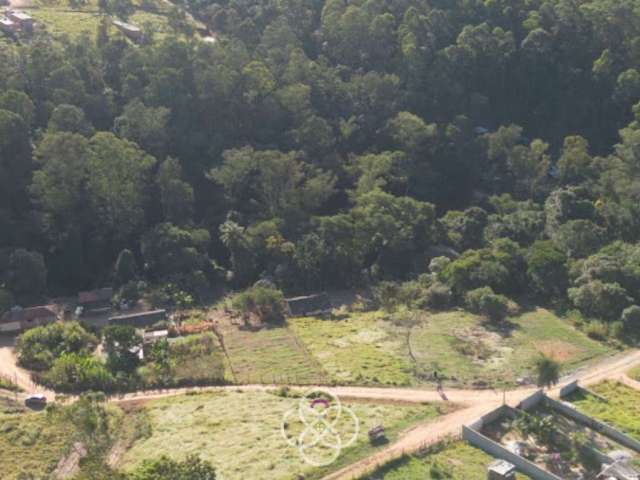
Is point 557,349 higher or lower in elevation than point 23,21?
lower

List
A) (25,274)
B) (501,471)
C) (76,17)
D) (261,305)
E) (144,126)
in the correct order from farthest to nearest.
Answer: (76,17) → (144,126) → (25,274) → (261,305) → (501,471)

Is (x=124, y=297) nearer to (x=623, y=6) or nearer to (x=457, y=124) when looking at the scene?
(x=457, y=124)

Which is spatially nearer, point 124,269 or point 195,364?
point 195,364

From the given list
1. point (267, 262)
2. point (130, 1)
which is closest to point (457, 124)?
point (267, 262)

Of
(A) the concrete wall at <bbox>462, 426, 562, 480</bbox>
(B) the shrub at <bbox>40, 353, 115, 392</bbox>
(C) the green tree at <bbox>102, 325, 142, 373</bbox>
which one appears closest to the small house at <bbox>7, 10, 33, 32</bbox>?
(C) the green tree at <bbox>102, 325, 142, 373</bbox>

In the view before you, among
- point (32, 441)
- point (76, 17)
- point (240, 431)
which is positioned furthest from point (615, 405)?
point (76, 17)

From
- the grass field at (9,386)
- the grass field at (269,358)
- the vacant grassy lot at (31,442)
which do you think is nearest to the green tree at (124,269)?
the grass field at (269,358)

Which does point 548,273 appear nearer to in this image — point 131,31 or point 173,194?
point 173,194
